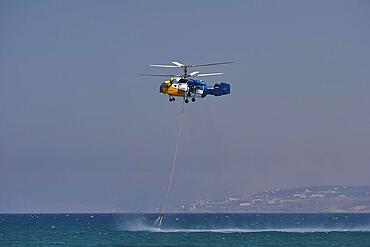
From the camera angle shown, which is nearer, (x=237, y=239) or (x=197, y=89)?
(x=197, y=89)

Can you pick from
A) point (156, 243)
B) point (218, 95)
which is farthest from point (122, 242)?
point (218, 95)

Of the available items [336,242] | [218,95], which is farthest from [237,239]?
[218,95]

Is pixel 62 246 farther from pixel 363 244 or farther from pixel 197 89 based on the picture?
pixel 197 89

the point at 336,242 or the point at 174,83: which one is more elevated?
the point at 174,83

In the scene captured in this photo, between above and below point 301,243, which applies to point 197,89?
above

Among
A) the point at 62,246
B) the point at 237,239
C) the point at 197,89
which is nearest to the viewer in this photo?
the point at 197,89

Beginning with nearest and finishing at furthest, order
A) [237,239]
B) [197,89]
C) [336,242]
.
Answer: [197,89] < [336,242] < [237,239]

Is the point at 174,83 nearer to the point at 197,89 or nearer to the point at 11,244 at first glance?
the point at 197,89

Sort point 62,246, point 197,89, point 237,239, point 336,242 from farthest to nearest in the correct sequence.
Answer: point 237,239 < point 336,242 < point 62,246 < point 197,89

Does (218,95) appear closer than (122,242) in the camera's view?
Yes
